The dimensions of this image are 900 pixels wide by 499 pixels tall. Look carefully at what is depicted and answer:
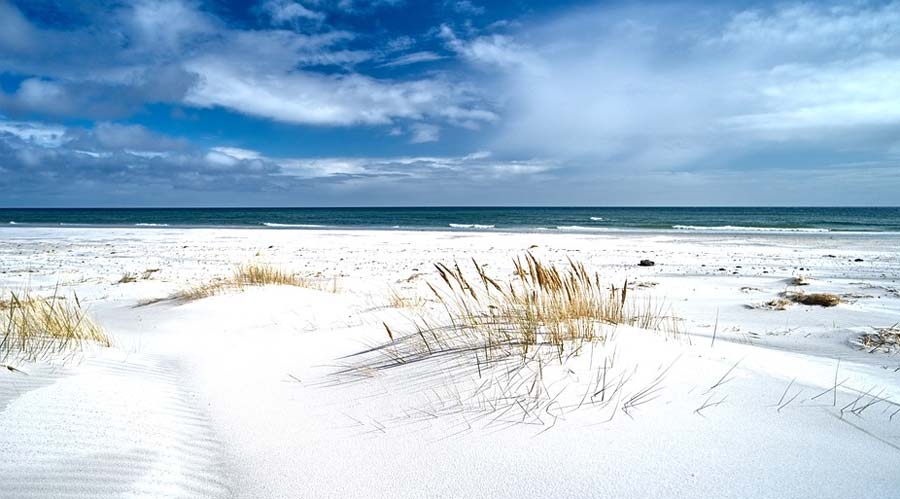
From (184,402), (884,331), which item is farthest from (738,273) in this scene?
(184,402)

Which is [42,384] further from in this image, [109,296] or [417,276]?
[417,276]

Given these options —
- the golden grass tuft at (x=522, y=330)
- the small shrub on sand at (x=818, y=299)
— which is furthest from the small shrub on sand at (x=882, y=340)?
the small shrub on sand at (x=818, y=299)

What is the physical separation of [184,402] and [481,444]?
190 cm

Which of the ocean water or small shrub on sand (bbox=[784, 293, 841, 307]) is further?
the ocean water

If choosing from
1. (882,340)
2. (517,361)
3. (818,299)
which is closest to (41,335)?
(517,361)

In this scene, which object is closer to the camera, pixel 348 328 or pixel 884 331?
pixel 884 331

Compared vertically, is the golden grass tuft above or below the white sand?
above

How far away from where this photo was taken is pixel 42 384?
2.65 m

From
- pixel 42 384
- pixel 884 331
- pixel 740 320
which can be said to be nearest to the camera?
pixel 42 384

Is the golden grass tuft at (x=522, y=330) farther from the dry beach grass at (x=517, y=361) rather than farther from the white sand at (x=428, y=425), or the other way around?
the white sand at (x=428, y=425)

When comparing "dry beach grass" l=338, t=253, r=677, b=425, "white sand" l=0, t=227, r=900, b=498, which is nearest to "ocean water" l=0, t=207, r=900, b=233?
"dry beach grass" l=338, t=253, r=677, b=425

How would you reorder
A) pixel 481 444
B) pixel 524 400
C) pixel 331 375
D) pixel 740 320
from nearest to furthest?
pixel 481 444 → pixel 524 400 → pixel 331 375 → pixel 740 320

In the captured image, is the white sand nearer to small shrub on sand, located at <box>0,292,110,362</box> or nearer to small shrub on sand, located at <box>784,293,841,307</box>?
small shrub on sand, located at <box>0,292,110,362</box>

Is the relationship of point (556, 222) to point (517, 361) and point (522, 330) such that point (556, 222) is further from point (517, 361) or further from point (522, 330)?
point (517, 361)
